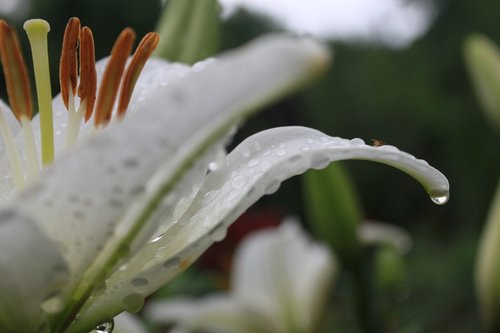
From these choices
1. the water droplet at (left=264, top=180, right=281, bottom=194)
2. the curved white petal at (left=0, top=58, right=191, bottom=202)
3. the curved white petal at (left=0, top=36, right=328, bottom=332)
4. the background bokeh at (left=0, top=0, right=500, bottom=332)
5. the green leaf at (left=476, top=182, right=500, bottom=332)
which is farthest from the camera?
the background bokeh at (left=0, top=0, right=500, bottom=332)

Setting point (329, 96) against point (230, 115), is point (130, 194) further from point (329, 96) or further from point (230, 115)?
point (329, 96)

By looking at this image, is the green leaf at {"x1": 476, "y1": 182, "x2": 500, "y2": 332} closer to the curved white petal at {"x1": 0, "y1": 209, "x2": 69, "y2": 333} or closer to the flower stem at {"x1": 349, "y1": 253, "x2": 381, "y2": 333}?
the flower stem at {"x1": 349, "y1": 253, "x2": 381, "y2": 333}

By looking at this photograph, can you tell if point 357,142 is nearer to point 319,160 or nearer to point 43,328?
point 319,160

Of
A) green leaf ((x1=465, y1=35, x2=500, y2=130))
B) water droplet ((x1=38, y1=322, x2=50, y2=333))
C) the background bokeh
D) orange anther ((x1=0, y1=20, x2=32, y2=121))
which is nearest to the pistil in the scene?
orange anther ((x1=0, y1=20, x2=32, y2=121))

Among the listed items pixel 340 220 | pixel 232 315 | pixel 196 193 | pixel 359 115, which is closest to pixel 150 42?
pixel 196 193

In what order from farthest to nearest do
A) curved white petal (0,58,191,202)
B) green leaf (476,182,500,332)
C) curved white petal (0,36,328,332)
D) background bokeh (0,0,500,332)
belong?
1. background bokeh (0,0,500,332)
2. green leaf (476,182,500,332)
3. curved white petal (0,58,191,202)
4. curved white petal (0,36,328,332)

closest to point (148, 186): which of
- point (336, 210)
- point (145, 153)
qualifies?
point (145, 153)

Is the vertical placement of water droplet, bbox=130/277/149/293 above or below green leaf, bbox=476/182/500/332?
above

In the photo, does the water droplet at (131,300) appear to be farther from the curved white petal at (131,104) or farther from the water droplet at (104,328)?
the curved white petal at (131,104)
